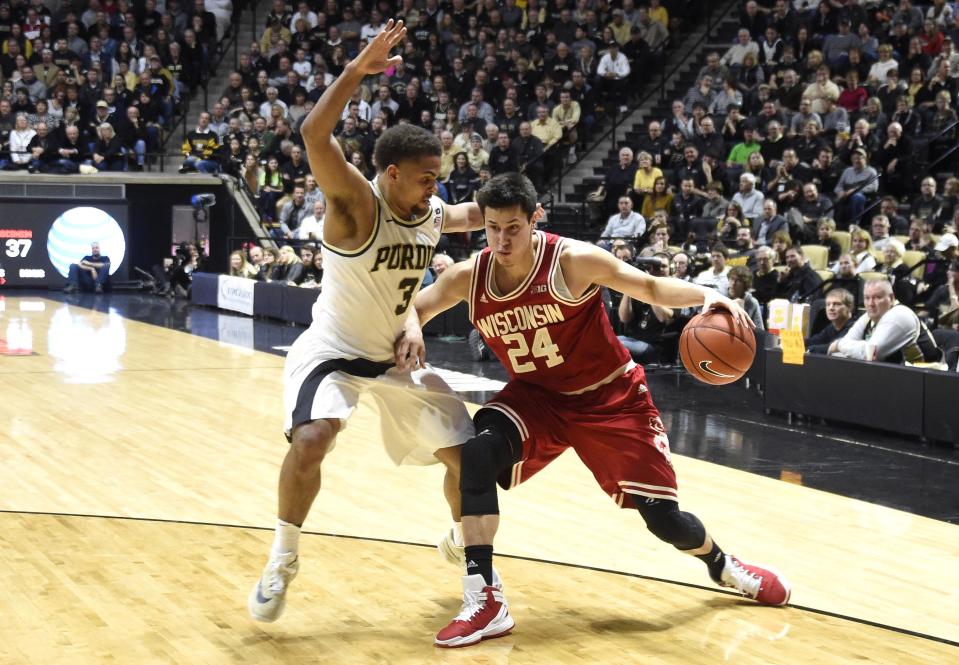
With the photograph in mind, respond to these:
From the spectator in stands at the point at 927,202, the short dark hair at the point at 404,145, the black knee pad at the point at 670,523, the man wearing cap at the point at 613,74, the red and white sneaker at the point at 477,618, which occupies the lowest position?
the red and white sneaker at the point at 477,618

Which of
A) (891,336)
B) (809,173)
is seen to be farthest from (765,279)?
(891,336)

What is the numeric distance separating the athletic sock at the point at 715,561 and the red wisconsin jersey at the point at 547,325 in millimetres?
739

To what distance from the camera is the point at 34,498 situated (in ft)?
20.7

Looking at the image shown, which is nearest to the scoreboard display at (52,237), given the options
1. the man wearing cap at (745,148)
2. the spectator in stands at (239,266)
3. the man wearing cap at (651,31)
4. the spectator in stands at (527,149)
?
the spectator in stands at (239,266)

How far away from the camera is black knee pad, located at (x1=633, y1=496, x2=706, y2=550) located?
4.46 meters

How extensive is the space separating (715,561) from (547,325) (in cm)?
106

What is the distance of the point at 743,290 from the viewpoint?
1070 centimetres

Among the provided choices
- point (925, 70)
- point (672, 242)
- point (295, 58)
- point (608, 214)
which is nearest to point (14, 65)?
point (295, 58)

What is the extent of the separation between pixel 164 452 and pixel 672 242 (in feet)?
28.0

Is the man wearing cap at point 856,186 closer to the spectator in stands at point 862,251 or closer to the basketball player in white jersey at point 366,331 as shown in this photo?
the spectator in stands at point 862,251

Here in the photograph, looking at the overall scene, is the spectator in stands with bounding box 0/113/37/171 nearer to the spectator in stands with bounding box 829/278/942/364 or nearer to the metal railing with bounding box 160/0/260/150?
the metal railing with bounding box 160/0/260/150

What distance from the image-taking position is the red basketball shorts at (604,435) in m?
4.46

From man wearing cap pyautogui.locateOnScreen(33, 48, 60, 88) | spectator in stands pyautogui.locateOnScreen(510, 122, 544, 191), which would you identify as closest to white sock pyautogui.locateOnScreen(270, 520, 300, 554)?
spectator in stands pyautogui.locateOnScreen(510, 122, 544, 191)

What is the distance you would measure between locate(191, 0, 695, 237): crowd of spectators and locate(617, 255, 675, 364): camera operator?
5.98 metres
